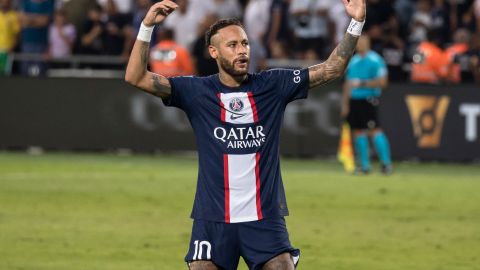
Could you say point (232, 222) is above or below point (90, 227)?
above

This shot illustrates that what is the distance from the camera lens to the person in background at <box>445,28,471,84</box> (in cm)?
2473

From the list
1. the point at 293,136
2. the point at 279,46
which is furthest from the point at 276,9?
the point at 293,136

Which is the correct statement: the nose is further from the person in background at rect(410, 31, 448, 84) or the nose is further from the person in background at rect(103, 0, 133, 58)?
the person in background at rect(103, 0, 133, 58)

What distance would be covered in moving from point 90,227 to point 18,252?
2.20 metres

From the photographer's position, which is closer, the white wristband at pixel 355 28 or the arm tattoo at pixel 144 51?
the arm tattoo at pixel 144 51

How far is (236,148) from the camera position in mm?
7871

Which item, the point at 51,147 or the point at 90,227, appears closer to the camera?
the point at 90,227

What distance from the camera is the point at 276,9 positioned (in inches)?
1010

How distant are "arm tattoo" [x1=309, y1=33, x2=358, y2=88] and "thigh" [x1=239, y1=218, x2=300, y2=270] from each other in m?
0.97

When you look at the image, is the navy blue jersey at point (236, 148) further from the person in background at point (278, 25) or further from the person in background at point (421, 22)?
the person in background at point (278, 25)

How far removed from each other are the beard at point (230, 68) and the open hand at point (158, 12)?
442mm

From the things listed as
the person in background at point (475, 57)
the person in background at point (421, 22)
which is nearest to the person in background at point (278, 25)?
the person in background at point (421, 22)

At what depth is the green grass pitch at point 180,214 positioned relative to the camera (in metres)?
12.7

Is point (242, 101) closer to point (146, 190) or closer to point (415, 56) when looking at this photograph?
point (146, 190)
